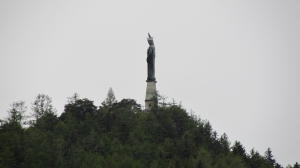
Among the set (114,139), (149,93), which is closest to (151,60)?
(149,93)

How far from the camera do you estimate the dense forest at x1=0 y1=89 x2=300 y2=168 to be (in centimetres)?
9075

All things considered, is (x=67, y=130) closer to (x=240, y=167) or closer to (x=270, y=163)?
(x=240, y=167)

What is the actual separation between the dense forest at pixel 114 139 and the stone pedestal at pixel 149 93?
1.48 m

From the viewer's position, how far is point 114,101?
354 ft

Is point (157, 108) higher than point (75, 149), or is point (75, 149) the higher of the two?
point (157, 108)

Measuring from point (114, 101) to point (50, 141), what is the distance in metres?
14.2

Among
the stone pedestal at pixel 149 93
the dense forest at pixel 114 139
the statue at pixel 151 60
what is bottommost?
the dense forest at pixel 114 139

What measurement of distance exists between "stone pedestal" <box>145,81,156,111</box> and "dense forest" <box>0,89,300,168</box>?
1482mm

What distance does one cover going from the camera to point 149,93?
358 feet

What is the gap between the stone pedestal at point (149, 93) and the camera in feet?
355

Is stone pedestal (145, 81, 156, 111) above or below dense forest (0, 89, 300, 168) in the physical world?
above

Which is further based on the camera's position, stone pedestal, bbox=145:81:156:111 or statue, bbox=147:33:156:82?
statue, bbox=147:33:156:82

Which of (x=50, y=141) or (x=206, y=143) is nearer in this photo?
(x=50, y=141)

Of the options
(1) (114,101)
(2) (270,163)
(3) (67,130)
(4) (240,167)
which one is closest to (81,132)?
(3) (67,130)
